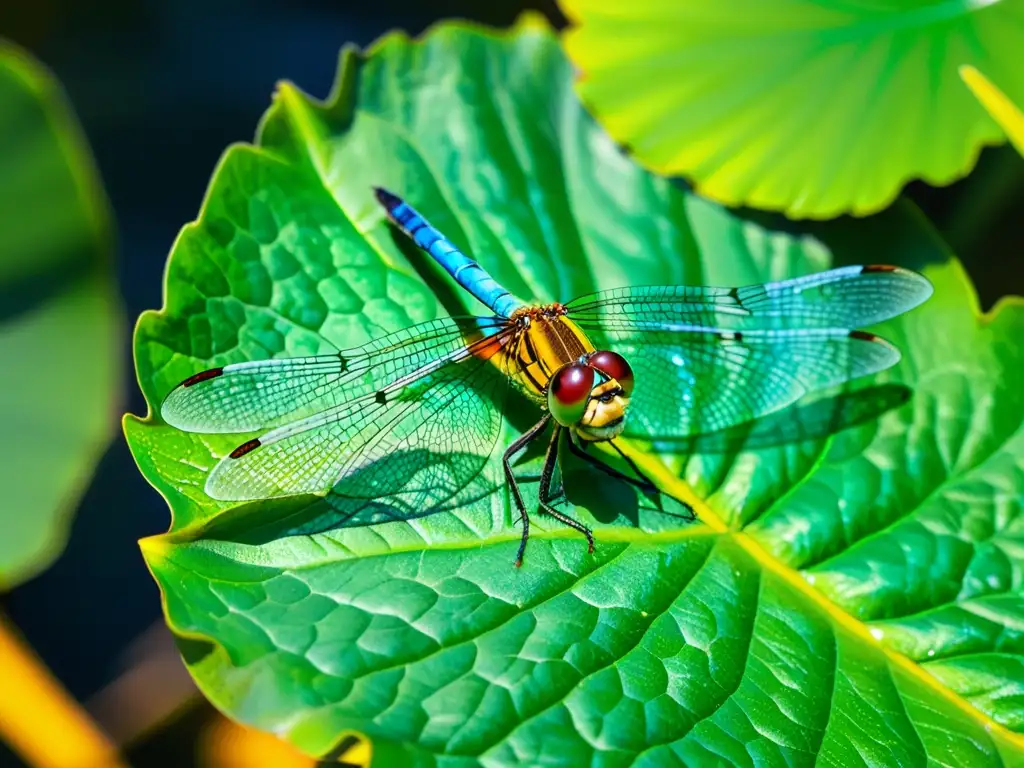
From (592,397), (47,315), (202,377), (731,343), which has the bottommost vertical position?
(731,343)

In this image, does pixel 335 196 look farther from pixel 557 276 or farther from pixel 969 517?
pixel 969 517

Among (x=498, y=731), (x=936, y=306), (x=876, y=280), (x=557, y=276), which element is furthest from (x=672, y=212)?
(x=498, y=731)

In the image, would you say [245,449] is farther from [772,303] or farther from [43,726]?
[43,726]

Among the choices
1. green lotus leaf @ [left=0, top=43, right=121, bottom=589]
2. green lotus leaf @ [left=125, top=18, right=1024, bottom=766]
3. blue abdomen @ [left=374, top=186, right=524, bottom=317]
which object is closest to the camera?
green lotus leaf @ [left=125, top=18, right=1024, bottom=766]

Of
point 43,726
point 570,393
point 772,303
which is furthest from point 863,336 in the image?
point 43,726

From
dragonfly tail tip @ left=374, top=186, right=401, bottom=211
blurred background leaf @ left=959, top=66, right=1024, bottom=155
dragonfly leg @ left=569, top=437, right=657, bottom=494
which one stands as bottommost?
dragonfly leg @ left=569, top=437, right=657, bottom=494

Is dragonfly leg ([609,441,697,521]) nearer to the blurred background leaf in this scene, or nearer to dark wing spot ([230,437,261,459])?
dark wing spot ([230,437,261,459])

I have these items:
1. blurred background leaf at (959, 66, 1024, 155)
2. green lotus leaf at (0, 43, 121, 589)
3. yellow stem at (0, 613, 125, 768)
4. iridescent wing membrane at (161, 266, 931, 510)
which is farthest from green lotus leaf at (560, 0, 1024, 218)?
yellow stem at (0, 613, 125, 768)

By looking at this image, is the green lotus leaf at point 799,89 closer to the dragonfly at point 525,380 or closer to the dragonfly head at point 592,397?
the dragonfly at point 525,380
